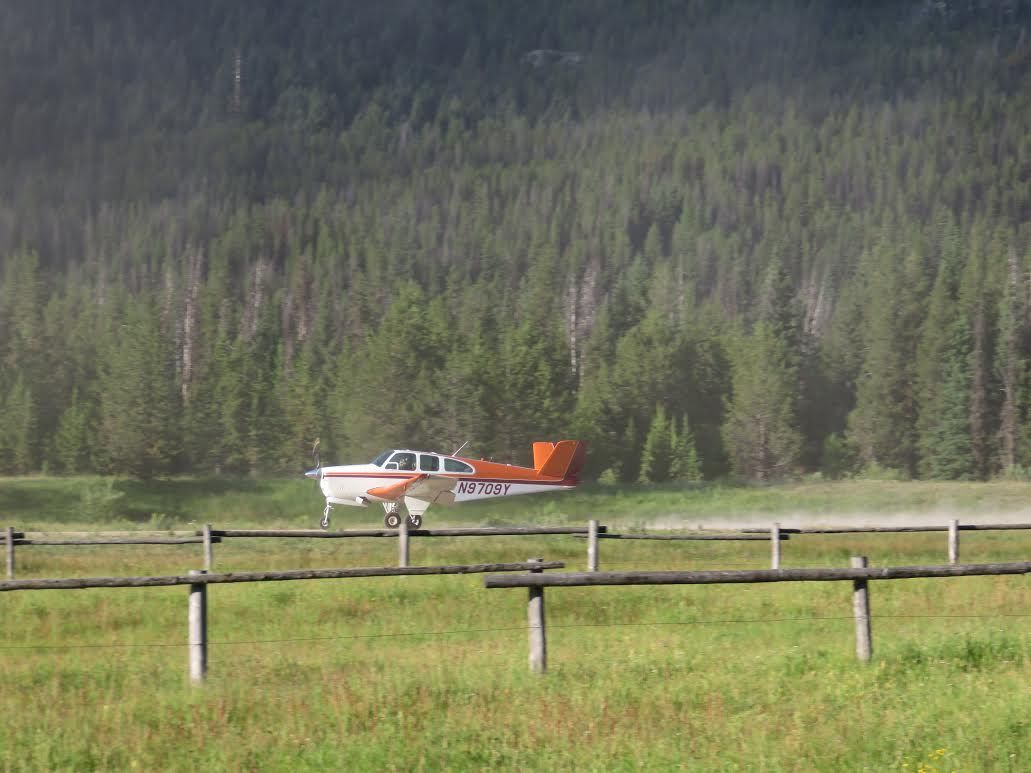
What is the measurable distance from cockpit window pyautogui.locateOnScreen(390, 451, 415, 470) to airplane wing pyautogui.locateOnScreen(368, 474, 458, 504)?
1.43ft

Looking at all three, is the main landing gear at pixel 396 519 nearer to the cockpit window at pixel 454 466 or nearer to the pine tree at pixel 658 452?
the cockpit window at pixel 454 466

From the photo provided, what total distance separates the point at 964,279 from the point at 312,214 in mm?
101980

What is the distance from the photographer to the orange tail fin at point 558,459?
43.8 metres

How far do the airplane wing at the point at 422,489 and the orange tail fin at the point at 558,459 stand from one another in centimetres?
495

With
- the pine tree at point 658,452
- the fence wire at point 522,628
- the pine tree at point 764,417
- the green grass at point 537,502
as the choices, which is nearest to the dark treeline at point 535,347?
the pine tree at point 764,417

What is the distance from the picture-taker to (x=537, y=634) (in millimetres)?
11656

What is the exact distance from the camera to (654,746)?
367 inches

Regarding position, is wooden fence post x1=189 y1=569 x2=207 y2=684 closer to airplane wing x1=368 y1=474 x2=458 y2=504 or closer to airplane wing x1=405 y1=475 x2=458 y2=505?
airplane wing x1=368 y1=474 x2=458 y2=504

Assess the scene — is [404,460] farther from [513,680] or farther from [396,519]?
[513,680]

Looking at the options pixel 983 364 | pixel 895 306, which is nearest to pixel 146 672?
pixel 983 364

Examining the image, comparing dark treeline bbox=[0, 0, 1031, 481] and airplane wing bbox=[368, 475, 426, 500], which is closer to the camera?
airplane wing bbox=[368, 475, 426, 500]

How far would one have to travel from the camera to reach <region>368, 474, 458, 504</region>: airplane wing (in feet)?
126

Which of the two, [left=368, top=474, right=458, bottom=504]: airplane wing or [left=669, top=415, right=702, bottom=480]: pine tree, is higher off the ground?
[left=368, top=474, right=458, bottom=504]: airplane wing

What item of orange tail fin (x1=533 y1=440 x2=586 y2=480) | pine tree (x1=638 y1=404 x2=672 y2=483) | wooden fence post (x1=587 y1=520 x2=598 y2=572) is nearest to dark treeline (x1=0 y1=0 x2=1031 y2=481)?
pine tree (x1=638 y1=404 x2=672 y2=483)
